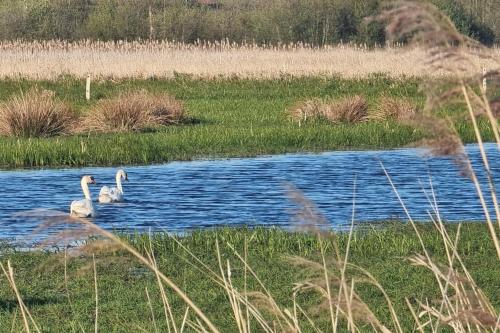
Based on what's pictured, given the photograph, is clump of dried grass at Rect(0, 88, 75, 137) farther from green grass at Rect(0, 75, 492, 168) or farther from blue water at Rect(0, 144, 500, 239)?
blue water at Rect(0, 144, 500, 239)

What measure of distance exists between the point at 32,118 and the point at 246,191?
799 centimetres

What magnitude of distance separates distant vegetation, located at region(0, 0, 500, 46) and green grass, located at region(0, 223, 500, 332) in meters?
47.5

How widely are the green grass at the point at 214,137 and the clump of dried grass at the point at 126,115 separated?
611mm

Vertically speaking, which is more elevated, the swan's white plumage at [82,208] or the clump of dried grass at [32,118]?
the swan's white plumage at [82,208]

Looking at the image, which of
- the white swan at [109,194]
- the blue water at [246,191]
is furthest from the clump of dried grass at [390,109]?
the white swan at [109,194]

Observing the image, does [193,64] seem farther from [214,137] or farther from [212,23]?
[212,23]

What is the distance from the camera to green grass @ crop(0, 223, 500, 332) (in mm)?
8078

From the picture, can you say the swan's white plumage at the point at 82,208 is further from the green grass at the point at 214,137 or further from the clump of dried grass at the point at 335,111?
the clump of dried grass at the point at 335,111

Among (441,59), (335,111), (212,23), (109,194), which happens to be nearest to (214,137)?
(335,111)

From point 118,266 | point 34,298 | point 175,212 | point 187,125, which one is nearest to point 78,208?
point 175,212

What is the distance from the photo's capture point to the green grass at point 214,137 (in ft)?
70.0

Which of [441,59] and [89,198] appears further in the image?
[89,198]

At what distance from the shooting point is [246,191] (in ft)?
57.8

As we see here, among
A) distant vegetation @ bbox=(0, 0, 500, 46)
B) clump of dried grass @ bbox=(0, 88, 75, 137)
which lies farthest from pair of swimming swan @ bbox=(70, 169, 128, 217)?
distant vegetation @ bbox=(0, 0, 500, 46)
